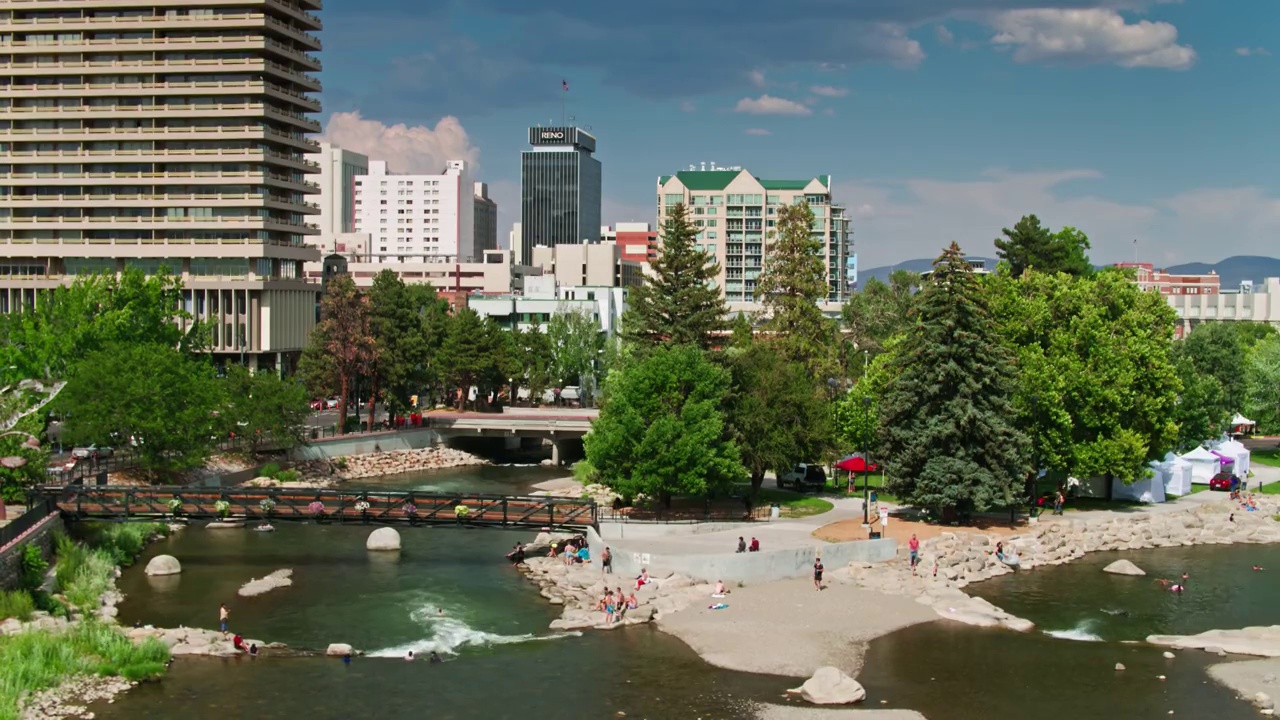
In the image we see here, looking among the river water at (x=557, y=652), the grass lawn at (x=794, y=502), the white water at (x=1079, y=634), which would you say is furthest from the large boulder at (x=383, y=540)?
the white water at (x=1079, y=634)

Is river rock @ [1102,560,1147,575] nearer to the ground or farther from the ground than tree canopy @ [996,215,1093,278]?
nearer to the ground

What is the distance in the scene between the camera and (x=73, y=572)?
52656mm

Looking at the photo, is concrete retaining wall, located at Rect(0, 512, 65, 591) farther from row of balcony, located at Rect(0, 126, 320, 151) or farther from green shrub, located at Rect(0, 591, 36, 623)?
row of balcony, located at Rect(0, 126, 320, 151)

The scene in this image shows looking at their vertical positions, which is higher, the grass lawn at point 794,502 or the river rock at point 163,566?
→ the grass lawn at point 794,502

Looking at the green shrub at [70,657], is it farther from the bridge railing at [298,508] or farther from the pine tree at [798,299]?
the pine tree at [798,299]

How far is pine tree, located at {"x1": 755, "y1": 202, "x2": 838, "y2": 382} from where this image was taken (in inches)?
3081

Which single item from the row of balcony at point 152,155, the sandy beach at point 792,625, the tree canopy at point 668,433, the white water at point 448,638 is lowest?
the white water at point 448,638

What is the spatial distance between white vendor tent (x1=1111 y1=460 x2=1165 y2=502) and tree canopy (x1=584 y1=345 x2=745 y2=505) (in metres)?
25.4

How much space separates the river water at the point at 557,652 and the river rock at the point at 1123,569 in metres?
0.83

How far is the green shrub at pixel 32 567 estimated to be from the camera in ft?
162

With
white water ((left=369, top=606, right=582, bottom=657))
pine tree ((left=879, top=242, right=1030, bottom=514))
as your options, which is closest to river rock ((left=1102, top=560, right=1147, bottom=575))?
pine tree ((left=879, top=242, right=1030, bottom=514))

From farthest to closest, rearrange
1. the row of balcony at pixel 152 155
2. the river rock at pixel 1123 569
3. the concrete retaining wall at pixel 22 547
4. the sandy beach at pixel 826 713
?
1. the row of balcony at pixel 152 155
2. the river rock at pixel 1123 569
3. the concrete retaining wall at pixel 22 547
4. the sandy beach at pixel 826 713

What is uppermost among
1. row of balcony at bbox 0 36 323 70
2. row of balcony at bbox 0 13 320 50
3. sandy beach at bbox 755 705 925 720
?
row of balcony at bbox 0 13 320 50

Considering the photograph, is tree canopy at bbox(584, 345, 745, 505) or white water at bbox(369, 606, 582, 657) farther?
tree canopy at bbox(584, 345, 745, 505)
